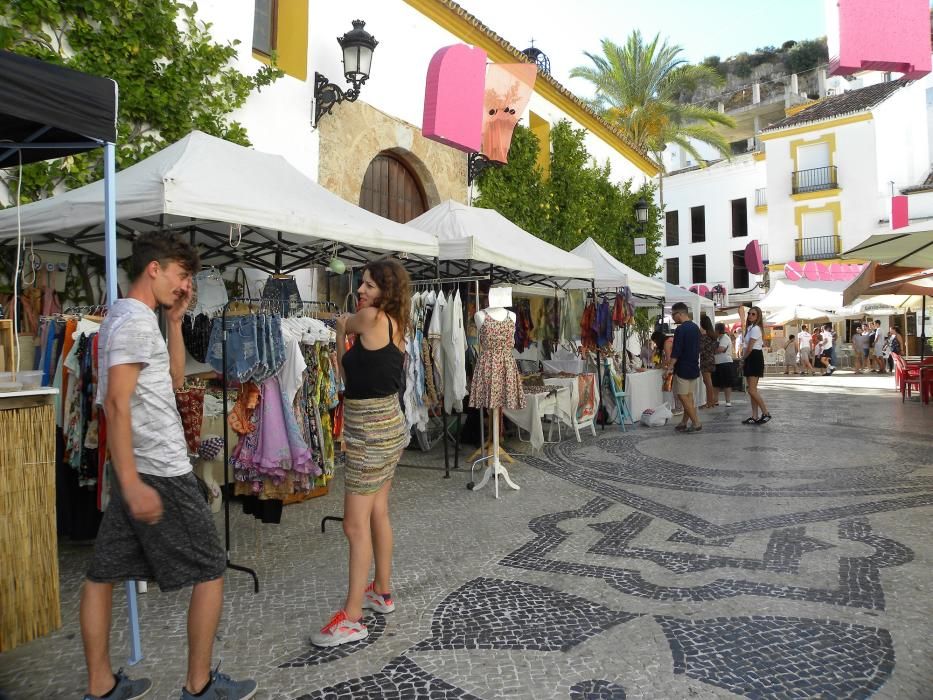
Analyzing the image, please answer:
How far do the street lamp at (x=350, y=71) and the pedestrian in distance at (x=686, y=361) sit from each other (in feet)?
16.7

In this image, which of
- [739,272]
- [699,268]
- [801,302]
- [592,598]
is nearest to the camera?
[592,598]

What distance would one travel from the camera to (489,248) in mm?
6340

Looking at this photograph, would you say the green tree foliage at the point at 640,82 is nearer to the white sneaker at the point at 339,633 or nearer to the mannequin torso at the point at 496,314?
the mannequin torso at the point at 496,314

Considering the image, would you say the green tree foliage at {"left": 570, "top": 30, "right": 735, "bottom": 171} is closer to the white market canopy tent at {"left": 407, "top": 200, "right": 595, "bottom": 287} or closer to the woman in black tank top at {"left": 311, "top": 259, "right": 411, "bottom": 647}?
the white market canopy tent at {"left": 407, "top": 200, "right": 595, "bottom": 287}

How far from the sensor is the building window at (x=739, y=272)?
34.7 m

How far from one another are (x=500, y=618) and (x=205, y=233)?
4127 mm

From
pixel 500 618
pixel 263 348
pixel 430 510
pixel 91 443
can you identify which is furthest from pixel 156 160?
pixel 500 618

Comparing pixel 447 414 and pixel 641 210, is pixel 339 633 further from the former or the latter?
pixel 641 210

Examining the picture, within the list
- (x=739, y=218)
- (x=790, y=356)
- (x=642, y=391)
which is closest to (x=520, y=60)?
(x=642, y=391)

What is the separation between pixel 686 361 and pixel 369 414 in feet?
23.2

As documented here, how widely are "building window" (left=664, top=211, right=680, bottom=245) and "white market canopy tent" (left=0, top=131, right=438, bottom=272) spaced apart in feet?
110

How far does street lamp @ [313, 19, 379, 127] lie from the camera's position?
7.45 metres

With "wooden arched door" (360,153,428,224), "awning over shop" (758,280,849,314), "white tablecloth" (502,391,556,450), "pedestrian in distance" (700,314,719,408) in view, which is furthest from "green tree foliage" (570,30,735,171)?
"white tablecloth" (502,391,556,450)

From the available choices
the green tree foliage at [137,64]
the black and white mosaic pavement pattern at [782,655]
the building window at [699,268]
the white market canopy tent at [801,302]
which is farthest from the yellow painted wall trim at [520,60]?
the building window at [699,268]
